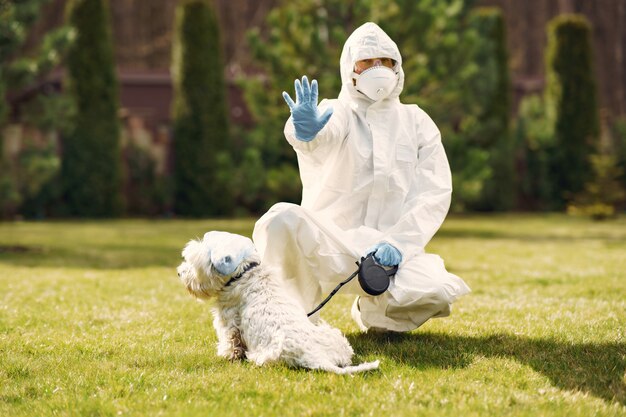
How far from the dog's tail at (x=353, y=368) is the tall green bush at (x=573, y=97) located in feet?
54.4

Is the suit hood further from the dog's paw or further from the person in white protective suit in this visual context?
the dog's paw

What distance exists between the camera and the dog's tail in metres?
3.47

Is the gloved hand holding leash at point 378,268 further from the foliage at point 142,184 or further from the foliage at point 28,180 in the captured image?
the foliage at point 142,184

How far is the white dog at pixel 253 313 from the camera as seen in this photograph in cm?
354

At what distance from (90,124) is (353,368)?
13.8 meters

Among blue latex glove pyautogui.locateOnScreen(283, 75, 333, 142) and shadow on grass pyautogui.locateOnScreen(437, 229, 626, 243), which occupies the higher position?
blue latex glove pyautogui.locateOnScreen(283, 75, 333, 142)

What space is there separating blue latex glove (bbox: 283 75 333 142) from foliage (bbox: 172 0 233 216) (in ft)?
42.5

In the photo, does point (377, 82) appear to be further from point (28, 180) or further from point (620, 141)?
point (620, 141)

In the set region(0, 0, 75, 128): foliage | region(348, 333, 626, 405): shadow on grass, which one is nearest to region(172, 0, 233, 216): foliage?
region(0, 0, 75, 128): foliage

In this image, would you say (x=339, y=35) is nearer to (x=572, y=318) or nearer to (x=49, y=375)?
(x=572, y=318)

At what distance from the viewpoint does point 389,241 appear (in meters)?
4.07

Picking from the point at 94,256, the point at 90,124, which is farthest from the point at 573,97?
the point at 94,256

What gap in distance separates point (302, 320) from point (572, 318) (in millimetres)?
2198

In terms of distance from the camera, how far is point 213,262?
3.76 m
